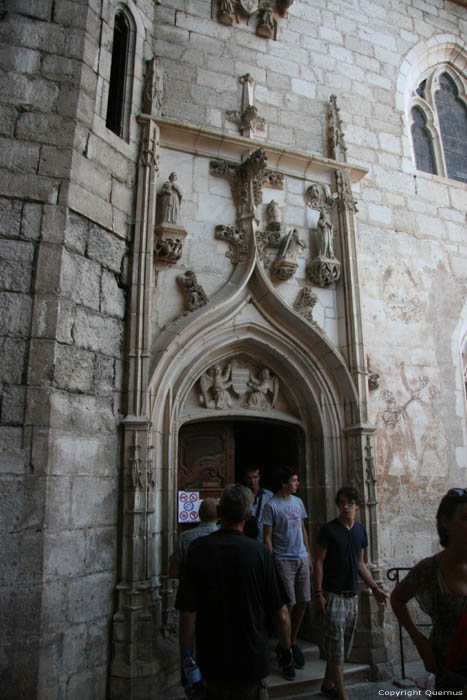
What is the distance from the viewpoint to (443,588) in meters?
2.13

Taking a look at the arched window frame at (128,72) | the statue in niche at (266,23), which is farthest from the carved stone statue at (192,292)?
the statue in niche at (266,23)

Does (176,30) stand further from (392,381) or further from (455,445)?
(455,445)

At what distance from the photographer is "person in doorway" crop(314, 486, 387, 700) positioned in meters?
3.62

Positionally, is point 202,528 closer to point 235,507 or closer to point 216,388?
point 235,507

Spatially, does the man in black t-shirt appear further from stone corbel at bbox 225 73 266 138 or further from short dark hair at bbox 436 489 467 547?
stone corbel at bbox 225 73 266 138

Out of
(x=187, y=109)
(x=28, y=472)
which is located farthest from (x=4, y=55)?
(x=28, y=472)

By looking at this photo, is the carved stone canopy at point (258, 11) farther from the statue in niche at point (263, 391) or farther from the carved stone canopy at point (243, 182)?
the statue in niche at point (263, 391)

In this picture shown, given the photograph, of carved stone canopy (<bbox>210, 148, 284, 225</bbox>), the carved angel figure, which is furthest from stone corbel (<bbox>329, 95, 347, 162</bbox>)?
the carved angel figure

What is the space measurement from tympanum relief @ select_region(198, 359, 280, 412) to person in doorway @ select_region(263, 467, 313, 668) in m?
1.06

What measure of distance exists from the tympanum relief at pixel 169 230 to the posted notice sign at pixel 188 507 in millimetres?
2243

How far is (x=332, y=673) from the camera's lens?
3.68 m

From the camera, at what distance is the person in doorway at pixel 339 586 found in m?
3.62

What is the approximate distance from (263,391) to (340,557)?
1984 mm

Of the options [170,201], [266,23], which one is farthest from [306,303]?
[266,23]
